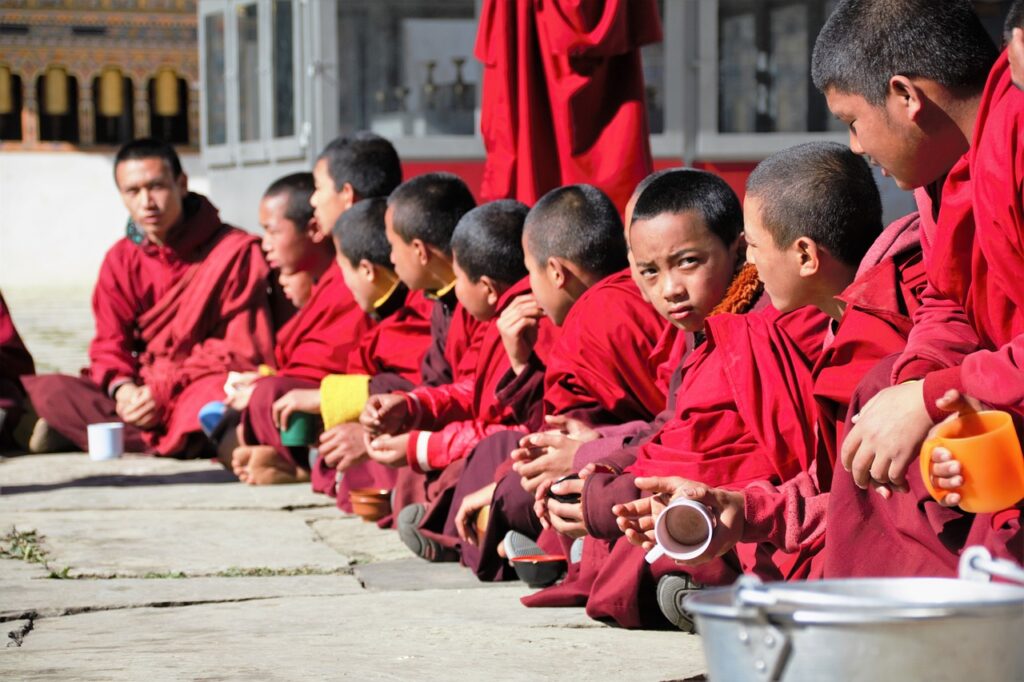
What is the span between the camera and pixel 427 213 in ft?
14.6

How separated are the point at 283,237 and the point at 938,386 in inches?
153

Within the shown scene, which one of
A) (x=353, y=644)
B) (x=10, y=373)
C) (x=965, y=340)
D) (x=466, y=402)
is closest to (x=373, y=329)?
(x=466, y=402)

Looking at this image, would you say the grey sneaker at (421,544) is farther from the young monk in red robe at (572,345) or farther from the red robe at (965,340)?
the red robe at (965,340)

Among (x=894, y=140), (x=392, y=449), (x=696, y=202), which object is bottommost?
(x=392, y=449)

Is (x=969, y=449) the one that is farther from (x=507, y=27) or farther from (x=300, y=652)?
(x=507, y=27)

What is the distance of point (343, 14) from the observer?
27.1 feet

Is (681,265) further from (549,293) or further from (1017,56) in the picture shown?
(1017,56)

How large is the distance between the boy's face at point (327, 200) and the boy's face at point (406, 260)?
90cm

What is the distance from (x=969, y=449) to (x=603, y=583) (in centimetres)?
116

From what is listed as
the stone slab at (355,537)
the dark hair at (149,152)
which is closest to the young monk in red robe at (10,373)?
the dark hair at (149,152)

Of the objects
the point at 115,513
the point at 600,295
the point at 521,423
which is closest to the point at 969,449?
the point at 600,295

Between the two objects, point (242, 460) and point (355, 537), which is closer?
point (355, 537)

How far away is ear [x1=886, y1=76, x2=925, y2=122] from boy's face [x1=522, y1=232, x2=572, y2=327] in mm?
1351

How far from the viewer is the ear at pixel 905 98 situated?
7.72ft
